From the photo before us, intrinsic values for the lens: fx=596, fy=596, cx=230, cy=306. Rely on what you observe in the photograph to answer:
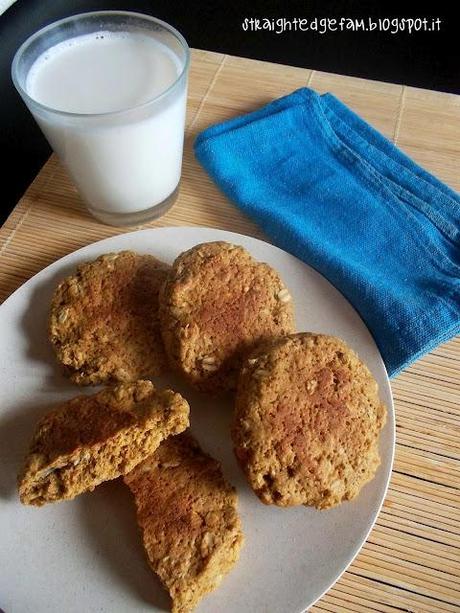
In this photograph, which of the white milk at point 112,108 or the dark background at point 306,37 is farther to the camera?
the dark background at point 306,37

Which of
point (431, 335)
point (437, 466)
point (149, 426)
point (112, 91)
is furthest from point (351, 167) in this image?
point (149, 426)

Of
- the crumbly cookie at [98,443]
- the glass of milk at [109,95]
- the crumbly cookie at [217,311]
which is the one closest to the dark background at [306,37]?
the glass of milk at [109,95]

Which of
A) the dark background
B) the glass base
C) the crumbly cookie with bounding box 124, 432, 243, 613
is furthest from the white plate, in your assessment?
the dark background

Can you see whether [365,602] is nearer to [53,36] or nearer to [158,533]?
[158,533]

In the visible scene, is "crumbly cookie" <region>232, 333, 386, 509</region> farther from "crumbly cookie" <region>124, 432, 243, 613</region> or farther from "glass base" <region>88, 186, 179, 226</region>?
"glass base" <region>88, 186, 179, 226</region>

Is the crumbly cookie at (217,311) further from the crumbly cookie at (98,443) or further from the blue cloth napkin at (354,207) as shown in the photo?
the blue cloth napkin at (354,207)

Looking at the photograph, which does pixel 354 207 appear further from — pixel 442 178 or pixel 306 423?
pixel 306 423
